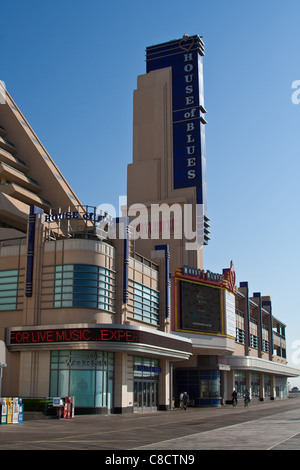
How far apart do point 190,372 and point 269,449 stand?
46607 mm

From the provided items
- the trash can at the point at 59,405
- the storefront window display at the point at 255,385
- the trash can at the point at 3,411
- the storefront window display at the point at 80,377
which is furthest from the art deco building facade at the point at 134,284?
the trash can at the point at 3,411

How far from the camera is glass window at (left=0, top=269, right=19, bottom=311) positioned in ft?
144

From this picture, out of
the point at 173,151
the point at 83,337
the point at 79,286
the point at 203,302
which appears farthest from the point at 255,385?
the point at 83,337

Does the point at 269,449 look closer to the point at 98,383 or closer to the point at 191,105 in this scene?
the point at 98,383

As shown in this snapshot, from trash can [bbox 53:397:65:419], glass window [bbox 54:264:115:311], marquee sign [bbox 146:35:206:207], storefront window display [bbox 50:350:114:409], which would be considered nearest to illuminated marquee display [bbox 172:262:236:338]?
glass window [bbox 54:264:115:311]

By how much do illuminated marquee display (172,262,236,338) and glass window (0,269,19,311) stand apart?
1888 cm

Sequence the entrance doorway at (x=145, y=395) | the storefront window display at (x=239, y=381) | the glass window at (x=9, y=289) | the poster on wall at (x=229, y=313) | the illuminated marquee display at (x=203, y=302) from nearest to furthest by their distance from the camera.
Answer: the glass window at (x=9, y=289), the entrance doorway at (x=145, y=395), the illuminated marquee display at (x=203, y=302), the poster on wall at (x=229, y=313), the storefront window display at (x=239, y=381)

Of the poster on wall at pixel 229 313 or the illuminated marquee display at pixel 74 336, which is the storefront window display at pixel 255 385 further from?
the illuminated marquee display at pixel 74 336

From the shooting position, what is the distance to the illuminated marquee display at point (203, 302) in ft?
189

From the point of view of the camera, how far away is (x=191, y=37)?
94.8 metres

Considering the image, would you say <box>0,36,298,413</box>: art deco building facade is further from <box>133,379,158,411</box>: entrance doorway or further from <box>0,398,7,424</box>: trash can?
<box>0,398,7,424</box>: trash can

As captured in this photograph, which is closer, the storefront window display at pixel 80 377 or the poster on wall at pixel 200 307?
the storefront window display at pixel 80 377

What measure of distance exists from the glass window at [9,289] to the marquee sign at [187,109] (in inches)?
1848

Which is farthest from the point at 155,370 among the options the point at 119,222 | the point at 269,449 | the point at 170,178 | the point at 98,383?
the point at 170,178
